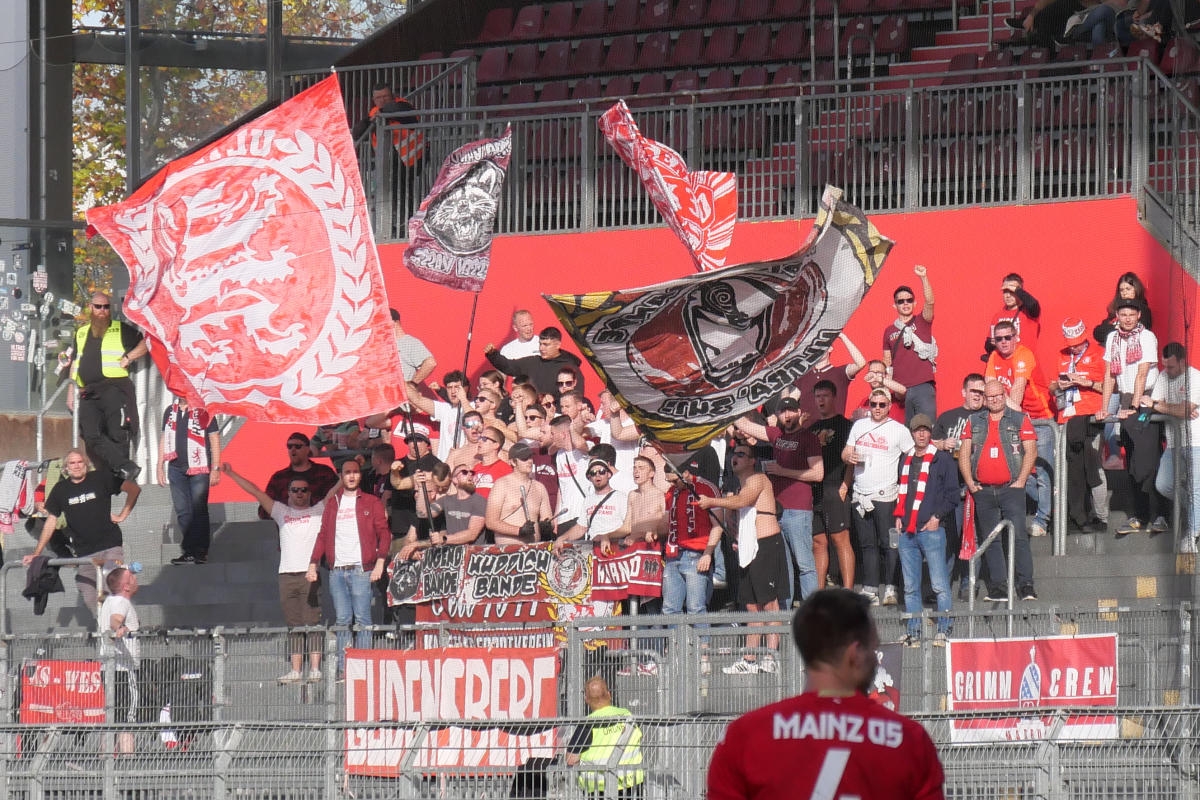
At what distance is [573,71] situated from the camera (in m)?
22.1

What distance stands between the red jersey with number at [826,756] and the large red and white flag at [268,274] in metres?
7.83

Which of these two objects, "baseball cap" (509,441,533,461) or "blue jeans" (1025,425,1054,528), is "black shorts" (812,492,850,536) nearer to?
"blue jeans" (1025,425,1054,528)

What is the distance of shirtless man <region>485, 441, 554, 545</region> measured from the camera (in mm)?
14352

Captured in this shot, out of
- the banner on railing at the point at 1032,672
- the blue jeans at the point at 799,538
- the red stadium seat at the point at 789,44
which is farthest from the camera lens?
the red stadium seat at the point at 789,44

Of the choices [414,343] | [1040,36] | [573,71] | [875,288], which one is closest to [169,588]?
[414,343]

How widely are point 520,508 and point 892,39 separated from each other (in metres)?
8.59

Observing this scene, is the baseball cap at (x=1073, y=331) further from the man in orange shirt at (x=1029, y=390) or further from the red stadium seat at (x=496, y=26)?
the red stadium seat at (x=496, y=26)

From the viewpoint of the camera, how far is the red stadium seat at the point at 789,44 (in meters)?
21.1

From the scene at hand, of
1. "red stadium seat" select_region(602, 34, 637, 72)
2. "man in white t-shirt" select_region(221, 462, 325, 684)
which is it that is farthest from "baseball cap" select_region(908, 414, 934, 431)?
"red stadium seat" select_region(602, 34, 637, 72)

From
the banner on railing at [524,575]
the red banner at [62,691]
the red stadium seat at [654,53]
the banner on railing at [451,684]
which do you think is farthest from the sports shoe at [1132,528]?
the red stadium seat at [654,53]

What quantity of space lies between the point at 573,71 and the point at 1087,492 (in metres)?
9.78

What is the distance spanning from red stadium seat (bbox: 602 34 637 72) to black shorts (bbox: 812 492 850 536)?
29.7ft

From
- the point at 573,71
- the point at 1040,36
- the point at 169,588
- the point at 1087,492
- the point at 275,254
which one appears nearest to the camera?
the point at 275,254

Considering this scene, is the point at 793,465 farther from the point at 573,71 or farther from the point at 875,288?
the point at 573,71
